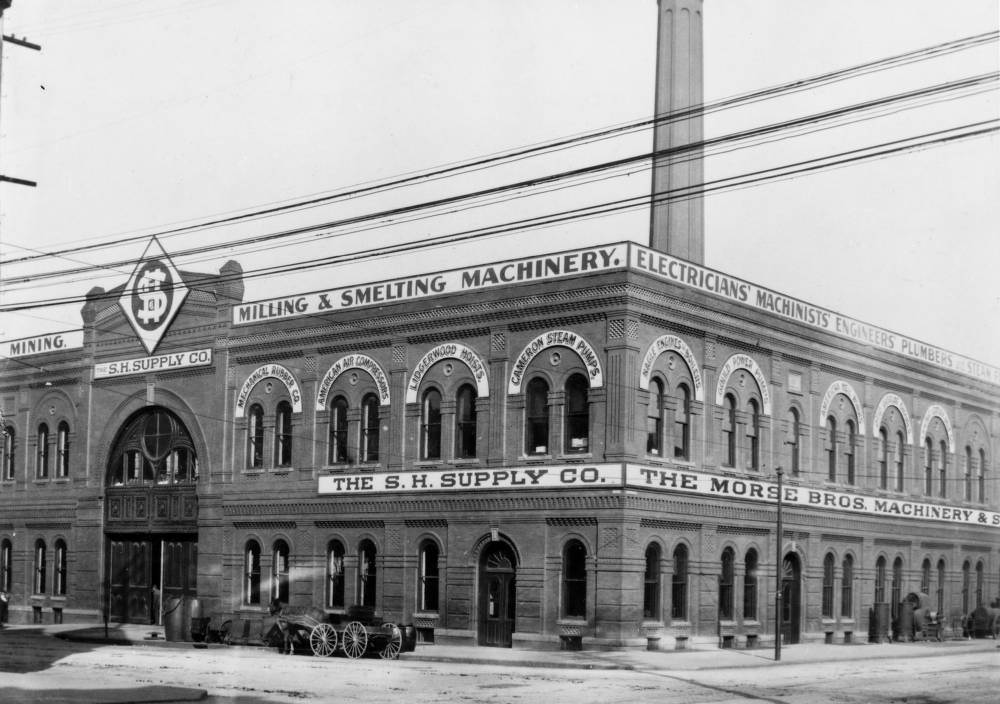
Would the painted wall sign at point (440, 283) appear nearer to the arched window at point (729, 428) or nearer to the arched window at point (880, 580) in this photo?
the arched window at point (729, 428)

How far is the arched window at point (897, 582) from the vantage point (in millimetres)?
46094

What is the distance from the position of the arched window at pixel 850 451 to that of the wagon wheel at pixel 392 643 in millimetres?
18316

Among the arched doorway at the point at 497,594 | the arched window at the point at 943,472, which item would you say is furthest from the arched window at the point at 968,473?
the arched doorway at the point at 497,594

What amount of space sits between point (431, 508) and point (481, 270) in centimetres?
707

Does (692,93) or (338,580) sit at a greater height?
(692,93)

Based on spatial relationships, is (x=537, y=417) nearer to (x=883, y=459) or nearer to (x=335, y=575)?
(x=335, y=575)

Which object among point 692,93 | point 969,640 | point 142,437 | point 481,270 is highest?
point 692,93

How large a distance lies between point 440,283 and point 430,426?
4268 millimetres

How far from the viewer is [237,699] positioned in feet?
74.2

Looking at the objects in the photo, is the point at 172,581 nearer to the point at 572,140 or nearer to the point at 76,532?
the point at 76,532

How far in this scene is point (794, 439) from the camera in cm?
4175

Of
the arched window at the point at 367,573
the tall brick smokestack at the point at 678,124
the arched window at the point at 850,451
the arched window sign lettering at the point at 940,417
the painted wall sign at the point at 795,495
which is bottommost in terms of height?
the arched window at the point at 367,573

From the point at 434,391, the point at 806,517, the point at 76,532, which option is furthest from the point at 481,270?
the point at 76,532

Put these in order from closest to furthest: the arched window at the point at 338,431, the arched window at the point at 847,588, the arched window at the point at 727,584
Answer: the arched window at the point at 727,584 < the arched window at the point at 338,431 < the arched window at the point at 847,588
